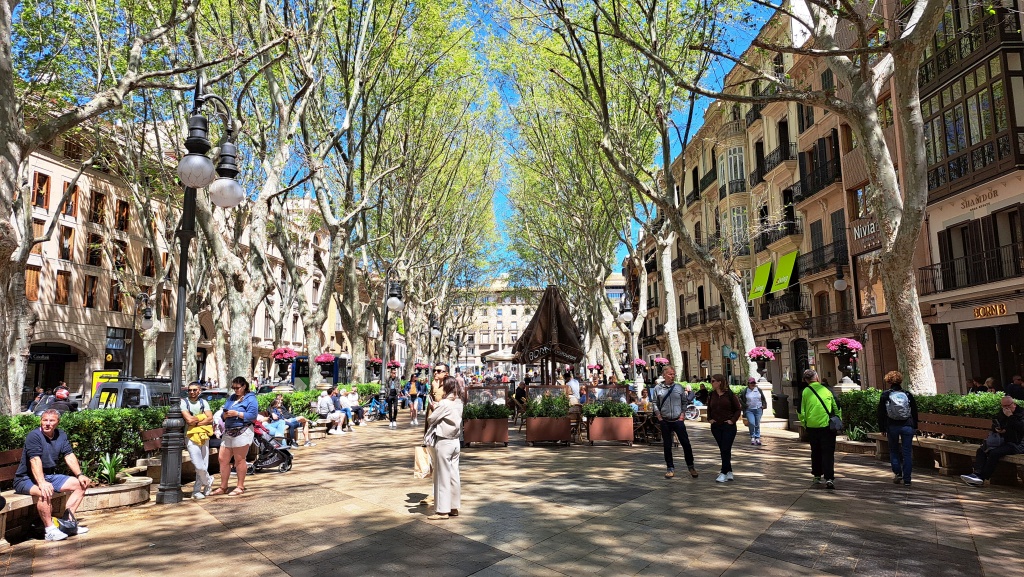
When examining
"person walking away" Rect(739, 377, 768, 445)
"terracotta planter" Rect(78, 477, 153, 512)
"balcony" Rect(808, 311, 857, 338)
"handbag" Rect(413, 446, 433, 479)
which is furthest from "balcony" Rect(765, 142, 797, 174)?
"terracotta planter" Rect(78, 477, 153, 512)

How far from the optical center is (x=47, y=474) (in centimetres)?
615

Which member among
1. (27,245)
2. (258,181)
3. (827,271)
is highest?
(258,181)

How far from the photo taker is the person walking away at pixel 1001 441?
7.75 meters

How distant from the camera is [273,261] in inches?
1807

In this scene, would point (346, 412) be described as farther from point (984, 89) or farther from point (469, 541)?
point (984, 89)

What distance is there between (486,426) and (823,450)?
6.75 meters

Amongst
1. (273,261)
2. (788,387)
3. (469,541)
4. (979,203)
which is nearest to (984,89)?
(979,203)

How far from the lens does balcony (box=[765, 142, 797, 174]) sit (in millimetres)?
28656

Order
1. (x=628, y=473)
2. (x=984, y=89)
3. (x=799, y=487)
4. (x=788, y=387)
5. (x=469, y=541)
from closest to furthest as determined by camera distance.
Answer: (x=469, y=541) < (x=799, y=487) < (x=628, y=473) < (x=984, y=89) < (x=788, y=387)

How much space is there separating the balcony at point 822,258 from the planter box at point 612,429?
1585 centimetres

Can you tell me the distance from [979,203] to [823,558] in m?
16.9

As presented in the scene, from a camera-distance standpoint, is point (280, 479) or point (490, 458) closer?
point (280, 479)

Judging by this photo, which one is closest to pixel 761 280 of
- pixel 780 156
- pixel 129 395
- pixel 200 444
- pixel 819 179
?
pixel 780 156

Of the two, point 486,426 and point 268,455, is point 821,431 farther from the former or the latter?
point 268,455
